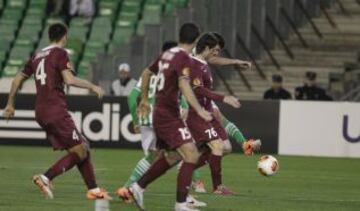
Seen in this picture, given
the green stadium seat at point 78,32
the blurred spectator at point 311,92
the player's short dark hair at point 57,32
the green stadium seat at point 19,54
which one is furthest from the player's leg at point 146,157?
the green stadium seat at point 78,32

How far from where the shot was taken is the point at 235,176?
21.3 meters

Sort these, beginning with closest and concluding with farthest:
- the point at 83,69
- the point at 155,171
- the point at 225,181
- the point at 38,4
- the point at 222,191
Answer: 1. the point at 155,171
2. the point at 222,191
3. the point at 225,181
4. the point at 83,69
5. the point at 38,4

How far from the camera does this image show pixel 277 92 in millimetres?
28406

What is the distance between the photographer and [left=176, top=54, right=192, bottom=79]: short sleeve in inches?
547

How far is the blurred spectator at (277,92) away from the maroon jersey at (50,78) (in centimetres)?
1292

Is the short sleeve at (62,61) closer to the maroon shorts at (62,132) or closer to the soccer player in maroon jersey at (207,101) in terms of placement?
the maroon shorts at (62,132)

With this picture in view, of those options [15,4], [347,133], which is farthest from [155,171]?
[15,4]

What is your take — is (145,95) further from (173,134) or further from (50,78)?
(50,78)

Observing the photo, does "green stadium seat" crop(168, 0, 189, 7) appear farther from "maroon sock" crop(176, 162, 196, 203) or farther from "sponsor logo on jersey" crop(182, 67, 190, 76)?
"sponsor logo on jersey" crop(182, 67, 190, 76)

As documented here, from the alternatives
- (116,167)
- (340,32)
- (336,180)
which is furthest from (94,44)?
(336,180)

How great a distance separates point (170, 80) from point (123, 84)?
1449cm

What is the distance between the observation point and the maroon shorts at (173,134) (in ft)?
46.1

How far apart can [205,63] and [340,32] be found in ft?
56.9

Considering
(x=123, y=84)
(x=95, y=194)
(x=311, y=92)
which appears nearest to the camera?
(x=95, y=194)
